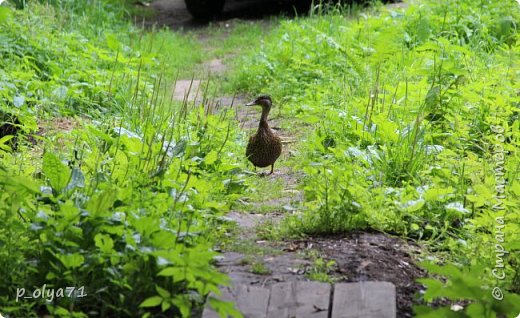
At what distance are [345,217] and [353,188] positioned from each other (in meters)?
0.19

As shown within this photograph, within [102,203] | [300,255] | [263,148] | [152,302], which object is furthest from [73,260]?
[263,148]

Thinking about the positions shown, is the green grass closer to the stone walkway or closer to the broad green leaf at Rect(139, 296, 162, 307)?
the broad green leaf at Rect(139, 296, 162, 307)

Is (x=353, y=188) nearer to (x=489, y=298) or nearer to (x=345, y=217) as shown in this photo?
(x=345, y=217)

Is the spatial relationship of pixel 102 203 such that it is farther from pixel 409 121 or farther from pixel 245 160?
pixel 409 121

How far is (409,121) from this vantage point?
685cm

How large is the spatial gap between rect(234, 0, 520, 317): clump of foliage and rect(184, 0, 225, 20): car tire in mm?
3640

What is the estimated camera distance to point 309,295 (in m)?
4.36

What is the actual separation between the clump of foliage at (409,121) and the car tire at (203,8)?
3640 mm

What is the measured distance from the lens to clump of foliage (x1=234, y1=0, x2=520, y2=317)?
17.2ft

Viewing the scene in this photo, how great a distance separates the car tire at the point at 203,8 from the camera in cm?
1450

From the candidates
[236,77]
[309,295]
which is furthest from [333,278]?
[236,77]

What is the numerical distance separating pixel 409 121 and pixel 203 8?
8.32 metres

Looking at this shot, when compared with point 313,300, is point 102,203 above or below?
above

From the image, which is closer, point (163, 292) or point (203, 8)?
point (163, 292)
